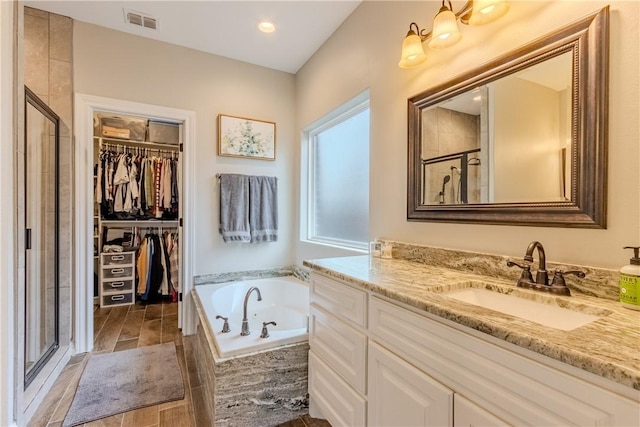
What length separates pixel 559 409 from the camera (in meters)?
0.62

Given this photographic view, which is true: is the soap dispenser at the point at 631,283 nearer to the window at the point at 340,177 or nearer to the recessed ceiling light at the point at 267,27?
the window at the point at 340,177

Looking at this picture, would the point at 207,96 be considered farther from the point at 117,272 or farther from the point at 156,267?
the point at 117,272

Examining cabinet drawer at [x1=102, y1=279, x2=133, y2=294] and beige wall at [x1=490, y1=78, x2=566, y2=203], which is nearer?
beige wall at [x1=490, y1=78, x2=566, y2=203]

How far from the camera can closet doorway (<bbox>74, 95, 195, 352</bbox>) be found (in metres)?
2.78

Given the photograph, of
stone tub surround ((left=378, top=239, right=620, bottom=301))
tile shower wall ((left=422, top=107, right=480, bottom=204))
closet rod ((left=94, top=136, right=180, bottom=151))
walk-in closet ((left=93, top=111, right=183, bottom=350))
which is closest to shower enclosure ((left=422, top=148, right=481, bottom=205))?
tile shower wall ((left=422, top=107, right=480, bottom=204))

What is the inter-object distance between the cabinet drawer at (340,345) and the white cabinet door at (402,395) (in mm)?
65

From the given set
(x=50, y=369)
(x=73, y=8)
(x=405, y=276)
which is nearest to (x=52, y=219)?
(x=50, y=369)

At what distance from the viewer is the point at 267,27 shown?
2.44m

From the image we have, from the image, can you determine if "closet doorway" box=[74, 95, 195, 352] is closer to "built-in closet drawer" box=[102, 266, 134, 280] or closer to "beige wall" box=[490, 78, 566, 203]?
"built-in closet drawer" box=[102, 266, 134, 280]

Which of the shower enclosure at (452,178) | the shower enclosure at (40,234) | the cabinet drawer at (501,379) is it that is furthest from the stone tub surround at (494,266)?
the shower enclosure at (40,234)

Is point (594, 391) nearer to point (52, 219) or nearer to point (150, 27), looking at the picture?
point (52, 219)

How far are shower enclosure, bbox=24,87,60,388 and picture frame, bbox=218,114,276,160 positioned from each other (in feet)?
4.16

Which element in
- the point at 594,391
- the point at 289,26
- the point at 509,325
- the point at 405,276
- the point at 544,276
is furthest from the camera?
the point at 289,26

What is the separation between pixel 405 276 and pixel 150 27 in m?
2.90
